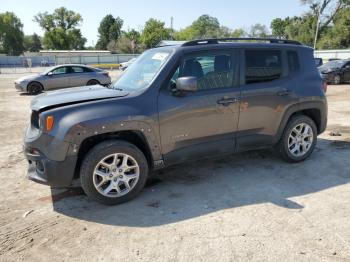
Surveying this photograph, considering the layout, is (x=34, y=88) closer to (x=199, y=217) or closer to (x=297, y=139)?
(x=297, y=139)

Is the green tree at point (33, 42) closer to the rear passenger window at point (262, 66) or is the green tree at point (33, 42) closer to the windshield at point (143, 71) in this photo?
the windshield at point (143, 71)

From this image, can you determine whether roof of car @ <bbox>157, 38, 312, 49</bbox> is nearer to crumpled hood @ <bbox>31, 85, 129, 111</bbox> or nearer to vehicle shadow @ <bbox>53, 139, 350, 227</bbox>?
crumpled hood @ <bbox>31, 85, 129, 111</bbox>

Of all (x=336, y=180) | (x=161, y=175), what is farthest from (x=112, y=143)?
(x=336, y=180)

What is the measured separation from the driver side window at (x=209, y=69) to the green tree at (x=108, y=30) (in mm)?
118902

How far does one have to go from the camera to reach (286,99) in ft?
17.4

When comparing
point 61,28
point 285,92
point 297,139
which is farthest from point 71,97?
point 61,28

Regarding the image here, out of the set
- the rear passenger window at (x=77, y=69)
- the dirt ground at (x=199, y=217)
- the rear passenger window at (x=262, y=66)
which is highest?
the rear passenger window at (x=262, y=66)

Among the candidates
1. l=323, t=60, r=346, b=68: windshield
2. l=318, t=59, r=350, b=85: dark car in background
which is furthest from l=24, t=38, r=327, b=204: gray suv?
l=323, t=60, r=346, b=68: windshield

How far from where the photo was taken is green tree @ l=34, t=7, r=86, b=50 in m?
100

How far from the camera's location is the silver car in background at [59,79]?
651 inches

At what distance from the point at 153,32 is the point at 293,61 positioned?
93.1 meters

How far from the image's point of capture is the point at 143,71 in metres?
4.86

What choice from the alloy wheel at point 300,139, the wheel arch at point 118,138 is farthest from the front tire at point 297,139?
the wheel arch at point 118,138

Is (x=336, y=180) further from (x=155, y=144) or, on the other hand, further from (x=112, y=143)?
(x=112, y=143)
